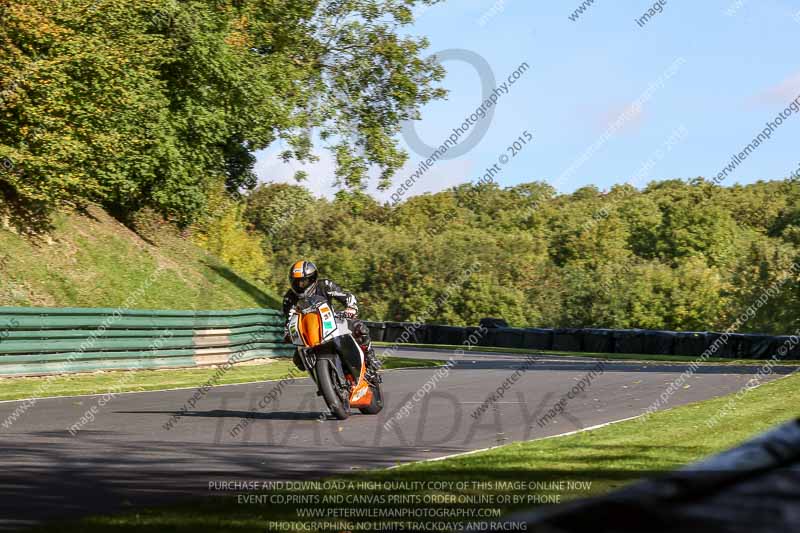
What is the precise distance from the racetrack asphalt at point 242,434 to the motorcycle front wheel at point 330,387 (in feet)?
0.59

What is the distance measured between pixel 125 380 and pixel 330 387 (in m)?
10.3

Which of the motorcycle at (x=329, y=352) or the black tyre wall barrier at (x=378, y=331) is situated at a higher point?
the motorcycle at (x=329, y=352)

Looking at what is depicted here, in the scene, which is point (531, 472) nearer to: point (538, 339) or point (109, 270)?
point (109, 270)

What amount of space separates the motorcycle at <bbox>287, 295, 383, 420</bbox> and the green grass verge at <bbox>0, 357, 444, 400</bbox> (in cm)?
600

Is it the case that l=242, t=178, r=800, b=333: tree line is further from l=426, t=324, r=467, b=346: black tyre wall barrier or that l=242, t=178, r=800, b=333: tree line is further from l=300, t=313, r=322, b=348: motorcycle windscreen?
l=300, t=313, r=322, b=348: motorcycle windscreen

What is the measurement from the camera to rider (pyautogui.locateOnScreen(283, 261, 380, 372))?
13062 millimetres

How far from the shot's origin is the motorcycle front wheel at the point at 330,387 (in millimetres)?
12719

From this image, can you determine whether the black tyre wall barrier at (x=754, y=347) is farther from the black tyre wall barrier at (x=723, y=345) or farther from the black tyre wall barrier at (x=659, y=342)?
the black tyre wall barrier at (x=659, y=342)

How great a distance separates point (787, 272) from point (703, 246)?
33.5 metres

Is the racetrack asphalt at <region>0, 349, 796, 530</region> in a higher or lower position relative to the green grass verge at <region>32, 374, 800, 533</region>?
lower

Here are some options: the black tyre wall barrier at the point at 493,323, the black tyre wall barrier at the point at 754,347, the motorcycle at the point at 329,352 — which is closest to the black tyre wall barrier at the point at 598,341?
the black tyre wall barrier at the point at 493,323

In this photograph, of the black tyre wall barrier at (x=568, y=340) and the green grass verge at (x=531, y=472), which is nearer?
the green grass verge at (x=531, y=472)

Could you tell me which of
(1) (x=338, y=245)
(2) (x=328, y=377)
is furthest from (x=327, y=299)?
(1) (x=338, y=245)

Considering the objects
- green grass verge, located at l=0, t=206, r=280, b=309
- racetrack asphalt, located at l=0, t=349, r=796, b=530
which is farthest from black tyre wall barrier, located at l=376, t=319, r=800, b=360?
racetrack asphalt, located at l=0, t=349, r=796, b=530
